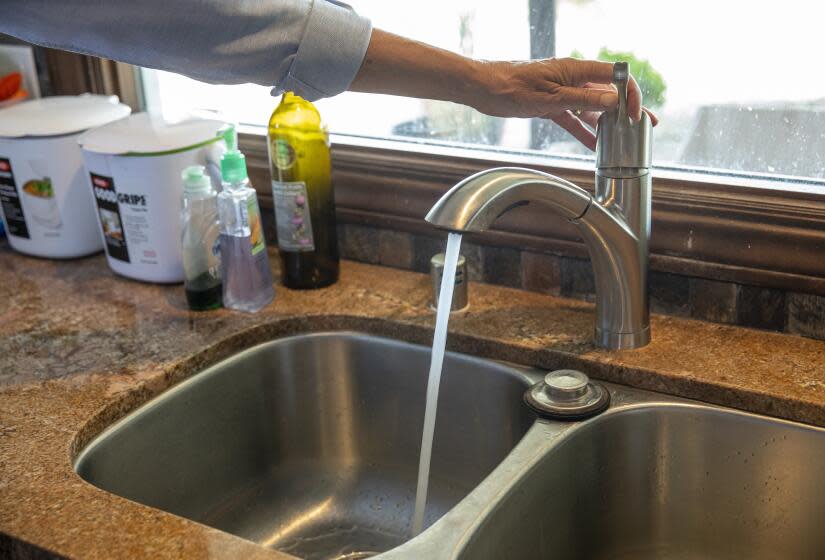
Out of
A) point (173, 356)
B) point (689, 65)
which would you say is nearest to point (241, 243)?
point (173, 356)

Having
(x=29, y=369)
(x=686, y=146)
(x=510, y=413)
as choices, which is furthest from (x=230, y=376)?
(x=686, y=146)

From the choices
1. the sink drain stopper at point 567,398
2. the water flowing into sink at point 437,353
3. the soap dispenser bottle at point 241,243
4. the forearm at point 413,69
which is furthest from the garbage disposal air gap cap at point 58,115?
the sink drain stopper at point 567,398

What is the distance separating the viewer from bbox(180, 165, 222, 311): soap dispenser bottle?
1.17m

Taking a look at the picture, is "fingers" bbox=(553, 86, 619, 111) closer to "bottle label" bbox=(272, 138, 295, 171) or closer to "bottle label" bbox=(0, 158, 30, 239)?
"bottle label" bbox=(272, 138, 295, 171)

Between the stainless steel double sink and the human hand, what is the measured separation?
0.29 metres

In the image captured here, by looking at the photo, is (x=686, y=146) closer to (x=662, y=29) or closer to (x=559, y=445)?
(x=662, y=29)

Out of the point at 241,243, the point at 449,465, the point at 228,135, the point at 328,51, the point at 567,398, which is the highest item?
the point at 328,51

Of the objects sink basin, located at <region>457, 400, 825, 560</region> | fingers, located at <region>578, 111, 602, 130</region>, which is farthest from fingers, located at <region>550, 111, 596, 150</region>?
sink basin, located at <region>457, 400, 825, 560</region>

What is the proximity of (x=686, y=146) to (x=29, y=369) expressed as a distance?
0.79 meters

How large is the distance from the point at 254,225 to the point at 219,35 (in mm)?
319

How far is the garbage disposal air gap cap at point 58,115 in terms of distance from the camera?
1346 millimetres

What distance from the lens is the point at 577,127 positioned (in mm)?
1045

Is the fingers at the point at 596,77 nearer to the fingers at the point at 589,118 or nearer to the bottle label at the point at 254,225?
the fingers at the point at 589,118

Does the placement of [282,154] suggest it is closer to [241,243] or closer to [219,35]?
[241,243]
